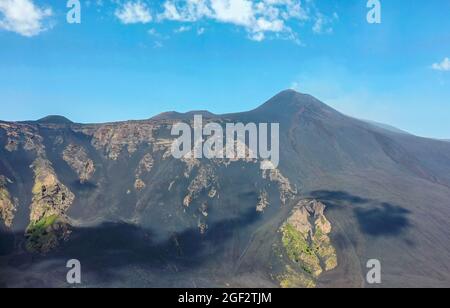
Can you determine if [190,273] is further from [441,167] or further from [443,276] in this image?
[441,167]

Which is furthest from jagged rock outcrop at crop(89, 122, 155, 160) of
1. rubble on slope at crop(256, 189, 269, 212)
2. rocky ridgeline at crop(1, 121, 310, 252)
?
rubble on slope at crop(256, 189, 269, 212)

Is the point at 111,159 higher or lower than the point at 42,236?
higher

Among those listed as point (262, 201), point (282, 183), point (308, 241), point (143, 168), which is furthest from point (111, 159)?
point (308, 241)

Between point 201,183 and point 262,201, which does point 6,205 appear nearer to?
point 201,183

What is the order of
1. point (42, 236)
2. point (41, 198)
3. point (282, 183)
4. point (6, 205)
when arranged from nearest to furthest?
point (42, 236) → point (6, 205) → point (41, 198) → point (282, 183)

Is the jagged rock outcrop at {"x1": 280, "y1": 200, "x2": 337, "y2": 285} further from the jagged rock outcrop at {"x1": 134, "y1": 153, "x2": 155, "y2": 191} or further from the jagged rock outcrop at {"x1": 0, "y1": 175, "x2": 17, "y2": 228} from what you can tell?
the jagged rock outcrop at {"x1": 0, "y1": 175, "x2": 17, "y2": 228}

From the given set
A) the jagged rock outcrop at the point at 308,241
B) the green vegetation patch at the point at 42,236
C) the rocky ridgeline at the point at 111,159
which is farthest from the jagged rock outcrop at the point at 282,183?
the green vegetation patch at the point at 42,236
